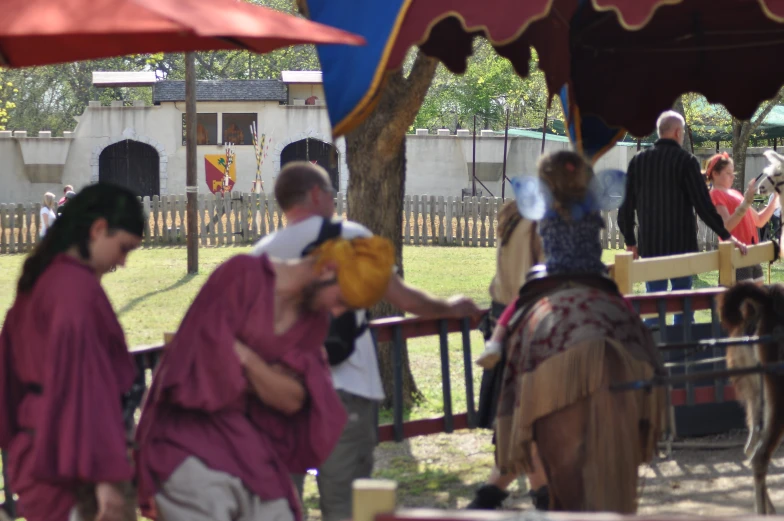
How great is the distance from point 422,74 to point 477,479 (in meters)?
2.82

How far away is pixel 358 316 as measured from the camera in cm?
435

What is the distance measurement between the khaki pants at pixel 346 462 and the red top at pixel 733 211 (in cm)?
568

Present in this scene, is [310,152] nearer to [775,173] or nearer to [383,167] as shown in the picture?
[775,173]

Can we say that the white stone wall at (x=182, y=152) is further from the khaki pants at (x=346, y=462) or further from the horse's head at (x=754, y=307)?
the khaki pants at (x=346, y=462)

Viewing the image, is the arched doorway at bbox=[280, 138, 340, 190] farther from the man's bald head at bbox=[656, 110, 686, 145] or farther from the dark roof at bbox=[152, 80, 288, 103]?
the man's bald head at bbox=[656, 110, 686, 145]

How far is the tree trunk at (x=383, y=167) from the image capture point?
7.75m

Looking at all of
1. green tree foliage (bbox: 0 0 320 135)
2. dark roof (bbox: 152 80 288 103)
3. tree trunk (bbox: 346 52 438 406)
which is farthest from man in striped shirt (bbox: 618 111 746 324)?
green tree foliage (bbox: 0 0 320 135)

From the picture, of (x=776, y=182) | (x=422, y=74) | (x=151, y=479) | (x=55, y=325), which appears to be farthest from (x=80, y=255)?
(x=776, y=182)

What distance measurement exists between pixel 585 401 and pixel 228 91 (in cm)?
4162

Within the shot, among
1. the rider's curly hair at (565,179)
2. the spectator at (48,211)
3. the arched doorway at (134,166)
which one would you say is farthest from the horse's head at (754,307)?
the arched doorway at (134,166)

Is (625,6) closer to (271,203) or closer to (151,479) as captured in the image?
(151,479)

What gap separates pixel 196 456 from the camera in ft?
10.3

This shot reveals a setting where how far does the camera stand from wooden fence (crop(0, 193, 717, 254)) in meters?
26.4

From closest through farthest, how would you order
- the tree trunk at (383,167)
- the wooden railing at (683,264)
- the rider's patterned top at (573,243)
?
the rider's patterned top at (573,243) < the wooden railing at (683,264) < the tree trunk at (383,167)
